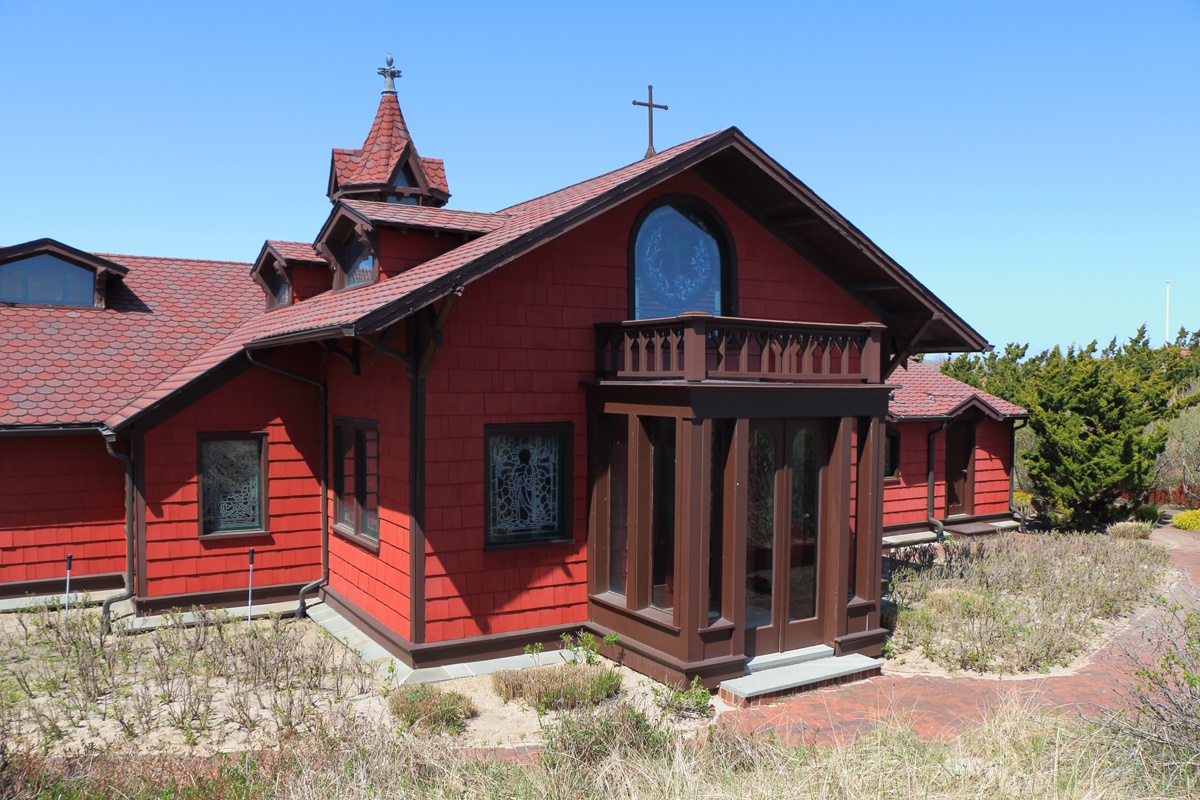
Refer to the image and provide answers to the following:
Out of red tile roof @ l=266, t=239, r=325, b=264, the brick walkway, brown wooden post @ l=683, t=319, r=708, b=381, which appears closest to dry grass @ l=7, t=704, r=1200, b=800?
the brick walkway

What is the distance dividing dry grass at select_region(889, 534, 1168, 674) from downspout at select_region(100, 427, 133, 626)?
10.0 meters

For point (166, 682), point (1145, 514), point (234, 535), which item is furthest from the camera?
point (1145, 514)

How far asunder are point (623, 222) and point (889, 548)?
1029cm

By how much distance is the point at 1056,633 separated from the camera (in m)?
10.6

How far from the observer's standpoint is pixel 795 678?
30.3 ft

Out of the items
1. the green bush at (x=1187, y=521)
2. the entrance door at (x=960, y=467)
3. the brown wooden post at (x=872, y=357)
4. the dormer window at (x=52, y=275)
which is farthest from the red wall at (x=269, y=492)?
the green bush at (x=1187, y=521)

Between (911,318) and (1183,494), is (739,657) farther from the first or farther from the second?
(1183,494)

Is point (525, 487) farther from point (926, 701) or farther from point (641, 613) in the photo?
point (926, 701)

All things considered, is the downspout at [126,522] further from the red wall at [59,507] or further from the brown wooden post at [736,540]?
the brown wooden post at [736,540]

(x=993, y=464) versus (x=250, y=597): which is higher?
(x=993, y=464)

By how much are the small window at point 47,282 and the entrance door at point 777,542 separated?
11429mm

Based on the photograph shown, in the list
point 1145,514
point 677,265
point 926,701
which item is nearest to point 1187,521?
point 1145,514

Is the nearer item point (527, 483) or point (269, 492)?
point (527, 483)

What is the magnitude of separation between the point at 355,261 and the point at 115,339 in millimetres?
4513
